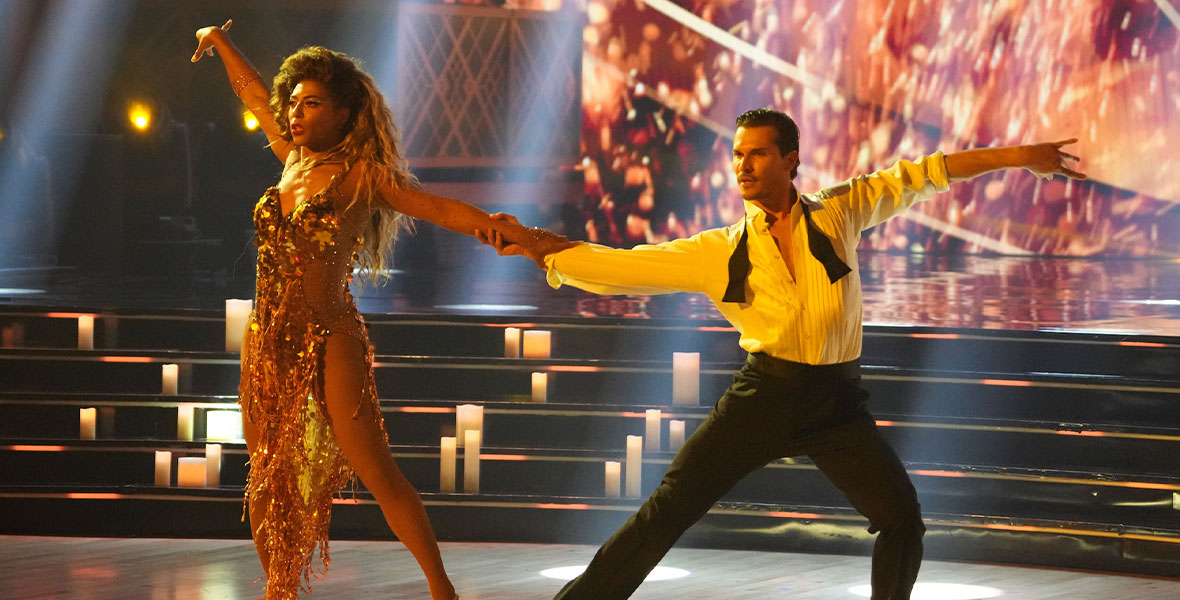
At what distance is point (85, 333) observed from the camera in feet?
16.7

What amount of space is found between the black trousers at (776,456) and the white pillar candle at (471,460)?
1763 mm

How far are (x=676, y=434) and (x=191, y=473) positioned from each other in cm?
153

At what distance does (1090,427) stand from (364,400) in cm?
234

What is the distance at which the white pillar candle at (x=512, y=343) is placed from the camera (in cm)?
505

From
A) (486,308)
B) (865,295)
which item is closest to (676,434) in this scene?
(486,308)

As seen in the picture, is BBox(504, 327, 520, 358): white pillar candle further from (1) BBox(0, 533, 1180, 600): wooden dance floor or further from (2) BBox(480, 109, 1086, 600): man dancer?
(2) BBox(480, 109, 1086, 600): man dancer

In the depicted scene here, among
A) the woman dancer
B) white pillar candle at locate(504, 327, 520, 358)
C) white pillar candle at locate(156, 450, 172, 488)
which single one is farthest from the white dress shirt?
white pillar candle at locate(156, 450, 172, 488)

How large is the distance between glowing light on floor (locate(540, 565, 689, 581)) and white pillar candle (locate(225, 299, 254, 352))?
1411 millimetres

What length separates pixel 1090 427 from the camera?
4.49 m

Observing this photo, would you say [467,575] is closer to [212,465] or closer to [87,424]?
[212,465]

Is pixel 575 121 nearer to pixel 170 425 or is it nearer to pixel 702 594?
pixel 170 425

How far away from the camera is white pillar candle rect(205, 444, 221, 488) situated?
473 cm

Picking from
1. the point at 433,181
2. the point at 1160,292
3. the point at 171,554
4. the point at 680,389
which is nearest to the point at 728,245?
the point at 680,389

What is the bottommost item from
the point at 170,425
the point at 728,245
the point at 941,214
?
the point at 170,425
